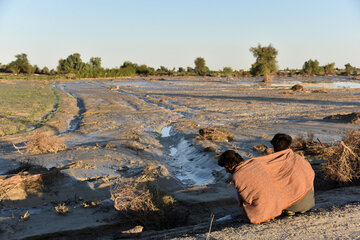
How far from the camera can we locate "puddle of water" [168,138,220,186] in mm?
8312

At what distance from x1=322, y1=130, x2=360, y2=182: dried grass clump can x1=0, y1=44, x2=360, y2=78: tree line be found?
54632 mm

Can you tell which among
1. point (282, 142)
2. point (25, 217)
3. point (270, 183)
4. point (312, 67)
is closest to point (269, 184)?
point (270, 183)

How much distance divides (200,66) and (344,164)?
85481mm

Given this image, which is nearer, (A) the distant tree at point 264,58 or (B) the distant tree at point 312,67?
(A) the distant tree at point 264,58

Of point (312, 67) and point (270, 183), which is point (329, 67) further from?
point (270, 183)

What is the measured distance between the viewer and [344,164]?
678 centimetres

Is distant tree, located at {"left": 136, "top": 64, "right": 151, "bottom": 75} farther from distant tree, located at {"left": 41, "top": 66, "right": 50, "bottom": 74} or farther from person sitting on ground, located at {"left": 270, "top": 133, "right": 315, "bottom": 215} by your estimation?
person sitting on ground, located at {"left": 270, "top": 133, "right": 315, "bottom": 215}

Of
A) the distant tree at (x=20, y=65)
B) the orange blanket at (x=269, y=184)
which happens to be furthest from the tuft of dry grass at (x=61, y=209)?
the distant tree at (x=20, y=65)

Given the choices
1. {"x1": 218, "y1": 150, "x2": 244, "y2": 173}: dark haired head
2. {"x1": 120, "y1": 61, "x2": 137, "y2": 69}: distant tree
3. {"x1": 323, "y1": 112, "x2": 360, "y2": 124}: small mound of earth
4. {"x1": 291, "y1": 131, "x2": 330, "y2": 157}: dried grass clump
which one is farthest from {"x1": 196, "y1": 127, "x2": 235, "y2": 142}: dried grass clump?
{"x1": 120, "y1": 61, "x2": 137, "y2": 69}: distant tree

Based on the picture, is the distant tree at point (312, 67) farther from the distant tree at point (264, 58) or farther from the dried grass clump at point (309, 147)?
the dried grass clump at point (309, 147)

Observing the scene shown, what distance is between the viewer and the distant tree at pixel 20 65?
9538cm

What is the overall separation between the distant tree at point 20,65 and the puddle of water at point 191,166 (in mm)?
94476

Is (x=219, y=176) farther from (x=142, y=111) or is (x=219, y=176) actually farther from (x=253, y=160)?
(x=142, y=111)

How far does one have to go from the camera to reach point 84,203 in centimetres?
610
